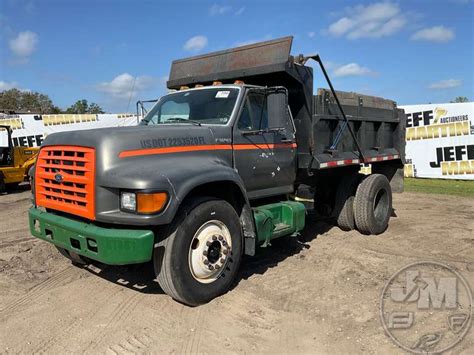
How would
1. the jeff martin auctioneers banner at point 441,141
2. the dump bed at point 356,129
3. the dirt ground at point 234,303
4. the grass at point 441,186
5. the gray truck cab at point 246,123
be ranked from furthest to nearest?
the jeff martin auctioneers banner at point 441,141 → the grass at point 441,186 → the dump bed at point 356,129 → the gray truck cab at point 246,123 → the dirt ground at point 234,303

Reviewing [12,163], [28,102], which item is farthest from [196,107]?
[28,102]

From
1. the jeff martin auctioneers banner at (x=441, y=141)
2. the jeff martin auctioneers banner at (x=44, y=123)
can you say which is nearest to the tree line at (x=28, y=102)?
the jeff martin auctioneers banner at (x=44, y=123)

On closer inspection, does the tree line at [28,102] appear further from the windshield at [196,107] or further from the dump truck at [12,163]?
the windshield at [196,107]

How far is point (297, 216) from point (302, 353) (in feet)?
7.89

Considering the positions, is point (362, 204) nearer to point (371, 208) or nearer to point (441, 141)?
point (371, 208)

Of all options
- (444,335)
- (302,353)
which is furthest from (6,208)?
(444,335)

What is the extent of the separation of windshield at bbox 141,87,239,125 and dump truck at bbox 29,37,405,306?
0.02m

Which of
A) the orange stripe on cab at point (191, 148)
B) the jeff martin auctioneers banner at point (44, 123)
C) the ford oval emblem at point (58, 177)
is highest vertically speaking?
the jeff martin auctioneers banner at point (44, 123)

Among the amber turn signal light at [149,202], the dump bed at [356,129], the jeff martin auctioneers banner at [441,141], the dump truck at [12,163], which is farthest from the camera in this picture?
the jeff martin auctioneers banner at [441,141]

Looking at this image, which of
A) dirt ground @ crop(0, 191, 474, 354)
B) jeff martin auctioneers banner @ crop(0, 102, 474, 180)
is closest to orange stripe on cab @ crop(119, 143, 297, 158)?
dirt ground @ crop(0, 191, 474, 354)

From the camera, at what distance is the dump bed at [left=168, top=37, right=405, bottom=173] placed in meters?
5.66

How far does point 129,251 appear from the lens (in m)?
3.69

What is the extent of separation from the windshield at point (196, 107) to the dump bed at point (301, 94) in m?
0.76

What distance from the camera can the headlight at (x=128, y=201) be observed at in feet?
12.2
